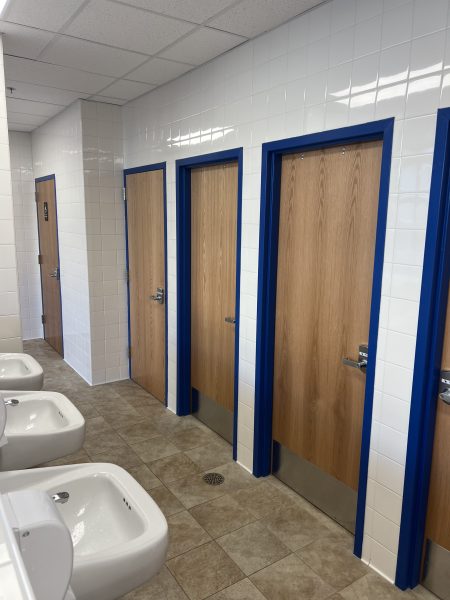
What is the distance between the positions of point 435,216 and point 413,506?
123 centimetres

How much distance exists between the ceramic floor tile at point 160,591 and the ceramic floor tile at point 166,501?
1.51 feet

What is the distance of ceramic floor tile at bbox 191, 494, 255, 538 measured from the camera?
2510mm

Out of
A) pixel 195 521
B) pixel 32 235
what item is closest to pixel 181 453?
pixel 195 521

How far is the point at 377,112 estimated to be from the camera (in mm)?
2004

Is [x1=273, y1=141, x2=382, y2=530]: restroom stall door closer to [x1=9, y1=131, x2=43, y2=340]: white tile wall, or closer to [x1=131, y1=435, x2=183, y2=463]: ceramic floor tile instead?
[x1=131, y1=435, x2=183, y2=463]: ceramic floor tile

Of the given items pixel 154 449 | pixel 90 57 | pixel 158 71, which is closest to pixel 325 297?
pixel 154 449

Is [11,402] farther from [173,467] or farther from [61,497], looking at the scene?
[173,467]

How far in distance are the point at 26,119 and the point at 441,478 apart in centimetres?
492

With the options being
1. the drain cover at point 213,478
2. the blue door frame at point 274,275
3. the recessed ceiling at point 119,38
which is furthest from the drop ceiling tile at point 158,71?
the drain cover at point 213,478

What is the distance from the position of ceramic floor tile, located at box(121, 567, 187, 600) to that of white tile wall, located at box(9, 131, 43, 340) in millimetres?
4476

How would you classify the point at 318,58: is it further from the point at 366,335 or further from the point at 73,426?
the point at 73,426

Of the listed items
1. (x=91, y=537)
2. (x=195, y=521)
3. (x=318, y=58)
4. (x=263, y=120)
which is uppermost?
(x=318, y=58)

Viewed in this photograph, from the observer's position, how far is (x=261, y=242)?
273cm

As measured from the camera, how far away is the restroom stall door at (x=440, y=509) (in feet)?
6.35
